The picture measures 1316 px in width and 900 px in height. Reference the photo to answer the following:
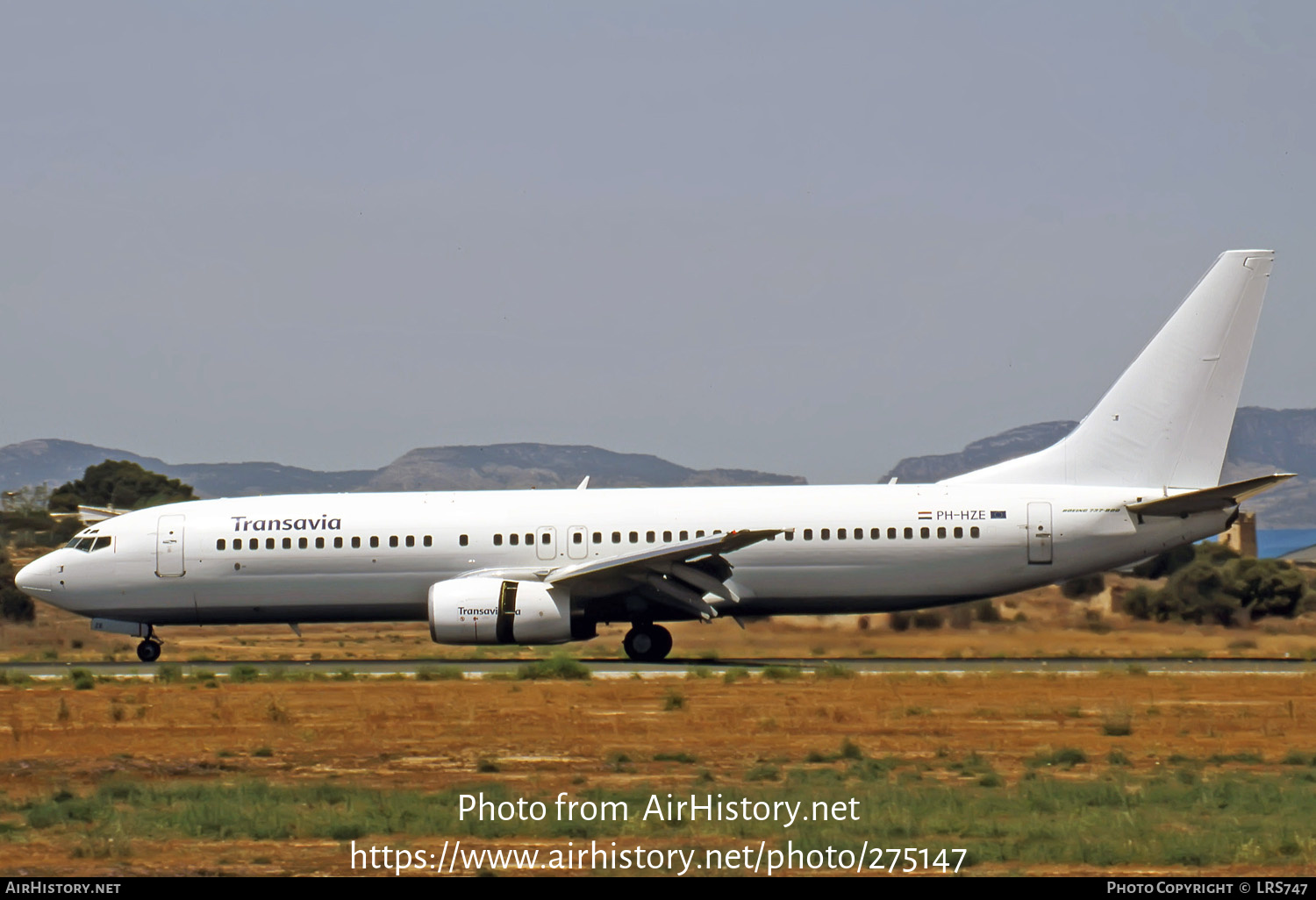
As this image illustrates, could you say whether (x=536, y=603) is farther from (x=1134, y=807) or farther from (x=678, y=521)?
(x=1134, y=807)

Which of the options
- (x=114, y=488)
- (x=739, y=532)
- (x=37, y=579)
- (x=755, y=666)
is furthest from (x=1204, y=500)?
(x=114, y=488)

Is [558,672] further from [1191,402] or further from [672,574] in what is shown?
[1191,402]

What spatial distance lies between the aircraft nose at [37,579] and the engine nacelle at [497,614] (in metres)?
8.04

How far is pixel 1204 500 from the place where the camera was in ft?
82.3

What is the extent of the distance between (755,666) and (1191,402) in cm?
892

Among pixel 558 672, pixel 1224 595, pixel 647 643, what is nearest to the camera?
pixel 558 672

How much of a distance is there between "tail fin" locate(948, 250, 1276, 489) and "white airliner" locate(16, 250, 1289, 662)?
0.03m

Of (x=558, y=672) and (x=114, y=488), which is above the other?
(x=114, y=488)

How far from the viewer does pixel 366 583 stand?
88.1 feet

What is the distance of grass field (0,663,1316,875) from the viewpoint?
1035 centimetres

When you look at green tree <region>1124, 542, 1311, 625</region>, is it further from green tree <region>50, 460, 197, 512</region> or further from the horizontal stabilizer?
green tree <region>50, 460, 197, 512</region>

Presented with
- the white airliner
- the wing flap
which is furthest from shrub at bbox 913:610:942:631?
the wing flap

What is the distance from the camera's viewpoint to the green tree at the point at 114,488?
247ft

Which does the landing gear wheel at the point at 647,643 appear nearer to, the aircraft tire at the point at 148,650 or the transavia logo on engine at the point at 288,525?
the transavia logo on engine at the point at 288,525
